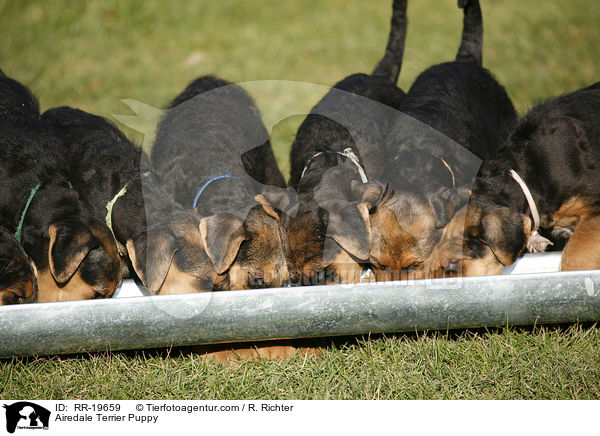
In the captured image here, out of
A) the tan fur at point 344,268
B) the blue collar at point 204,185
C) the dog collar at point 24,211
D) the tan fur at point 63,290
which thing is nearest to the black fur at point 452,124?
the tan fur at point 344,268

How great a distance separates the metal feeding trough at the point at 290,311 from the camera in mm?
3047

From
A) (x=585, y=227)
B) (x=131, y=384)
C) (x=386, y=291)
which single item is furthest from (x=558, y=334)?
(x=131, y=384)

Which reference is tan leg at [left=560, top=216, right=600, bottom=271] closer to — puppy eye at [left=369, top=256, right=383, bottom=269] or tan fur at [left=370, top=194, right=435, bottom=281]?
tan fur at [left=370, top=194, right=435, bottom=281]

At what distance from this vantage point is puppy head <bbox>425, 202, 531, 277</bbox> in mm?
3885

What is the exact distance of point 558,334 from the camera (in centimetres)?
405

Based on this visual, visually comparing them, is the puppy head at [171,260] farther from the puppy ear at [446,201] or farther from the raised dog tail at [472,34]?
the raised dog tail at [472,34]

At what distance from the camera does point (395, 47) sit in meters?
6.87

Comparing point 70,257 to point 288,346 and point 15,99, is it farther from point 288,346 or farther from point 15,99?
point 15,99

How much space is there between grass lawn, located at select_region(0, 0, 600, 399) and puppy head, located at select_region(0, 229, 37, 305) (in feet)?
1.80

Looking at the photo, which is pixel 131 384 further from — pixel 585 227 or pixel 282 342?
pixel 585 227

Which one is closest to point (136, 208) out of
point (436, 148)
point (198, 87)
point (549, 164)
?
point (198, 87)

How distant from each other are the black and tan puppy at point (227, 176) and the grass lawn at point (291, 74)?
64 centimetres
